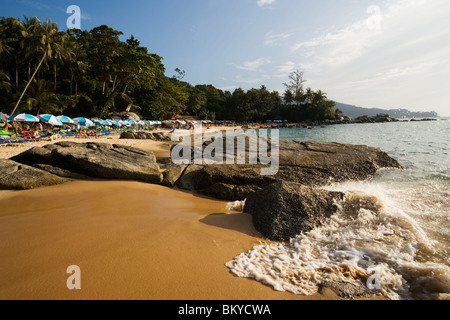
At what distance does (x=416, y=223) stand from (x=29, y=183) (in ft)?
31.3

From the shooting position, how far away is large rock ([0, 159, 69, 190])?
5.68m

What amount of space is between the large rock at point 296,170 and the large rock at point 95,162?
1.31 m

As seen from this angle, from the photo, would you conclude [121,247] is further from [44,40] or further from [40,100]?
[44,40]

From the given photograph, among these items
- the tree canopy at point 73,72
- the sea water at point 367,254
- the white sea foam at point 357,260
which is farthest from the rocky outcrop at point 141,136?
the white sea foam at point 357,260

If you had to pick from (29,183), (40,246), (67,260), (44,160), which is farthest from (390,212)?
(44,160)

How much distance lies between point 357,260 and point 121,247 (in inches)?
140

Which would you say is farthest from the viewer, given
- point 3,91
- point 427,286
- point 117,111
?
point 117,111

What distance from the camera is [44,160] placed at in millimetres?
7254

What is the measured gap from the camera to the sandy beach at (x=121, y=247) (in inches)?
96.6

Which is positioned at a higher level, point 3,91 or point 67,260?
point 3,91

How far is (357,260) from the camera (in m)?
3.29

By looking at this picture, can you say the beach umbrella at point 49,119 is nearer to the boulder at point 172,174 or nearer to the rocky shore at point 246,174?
the rocky shore at point 246,174
